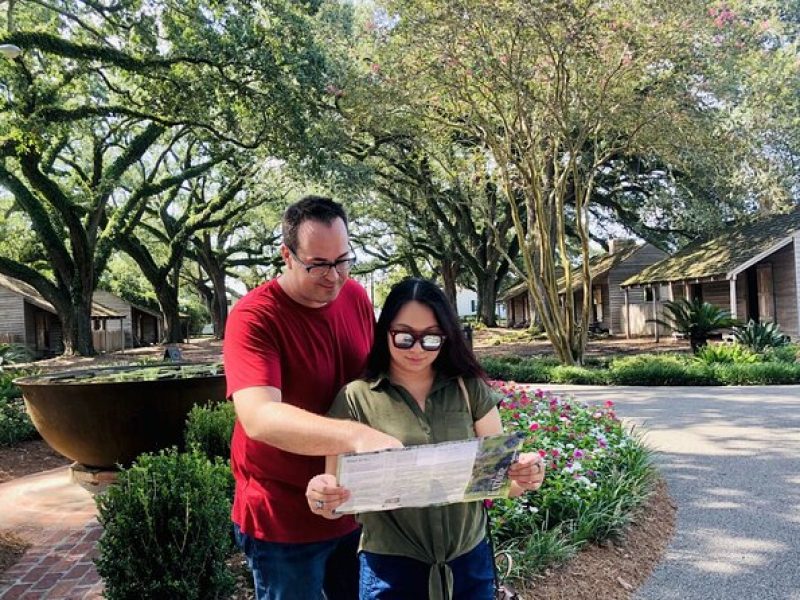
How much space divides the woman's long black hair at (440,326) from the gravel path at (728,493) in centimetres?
253

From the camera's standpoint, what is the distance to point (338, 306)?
2117 mm

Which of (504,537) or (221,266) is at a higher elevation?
(221,266)

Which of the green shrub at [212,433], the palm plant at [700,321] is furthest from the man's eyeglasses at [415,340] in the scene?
the palm plant at [700,321]

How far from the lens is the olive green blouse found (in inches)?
74.9

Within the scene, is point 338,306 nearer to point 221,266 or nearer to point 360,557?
point 360,557

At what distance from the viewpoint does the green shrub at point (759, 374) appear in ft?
42.4

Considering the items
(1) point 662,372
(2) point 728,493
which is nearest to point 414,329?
(2) point 728,493

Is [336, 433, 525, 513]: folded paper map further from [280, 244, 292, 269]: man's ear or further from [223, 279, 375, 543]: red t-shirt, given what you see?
[280, 244, 292, 269]: man's ear

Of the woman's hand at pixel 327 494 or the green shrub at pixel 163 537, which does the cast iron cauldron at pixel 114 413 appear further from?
the woman's hand at pixel 327 494

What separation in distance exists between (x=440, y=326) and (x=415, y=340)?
0.29 ft

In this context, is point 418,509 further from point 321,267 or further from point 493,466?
point 321,267

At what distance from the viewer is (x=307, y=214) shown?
75.8 inches

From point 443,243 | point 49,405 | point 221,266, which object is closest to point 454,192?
point 443,243

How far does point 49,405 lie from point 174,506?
294 centimetres
